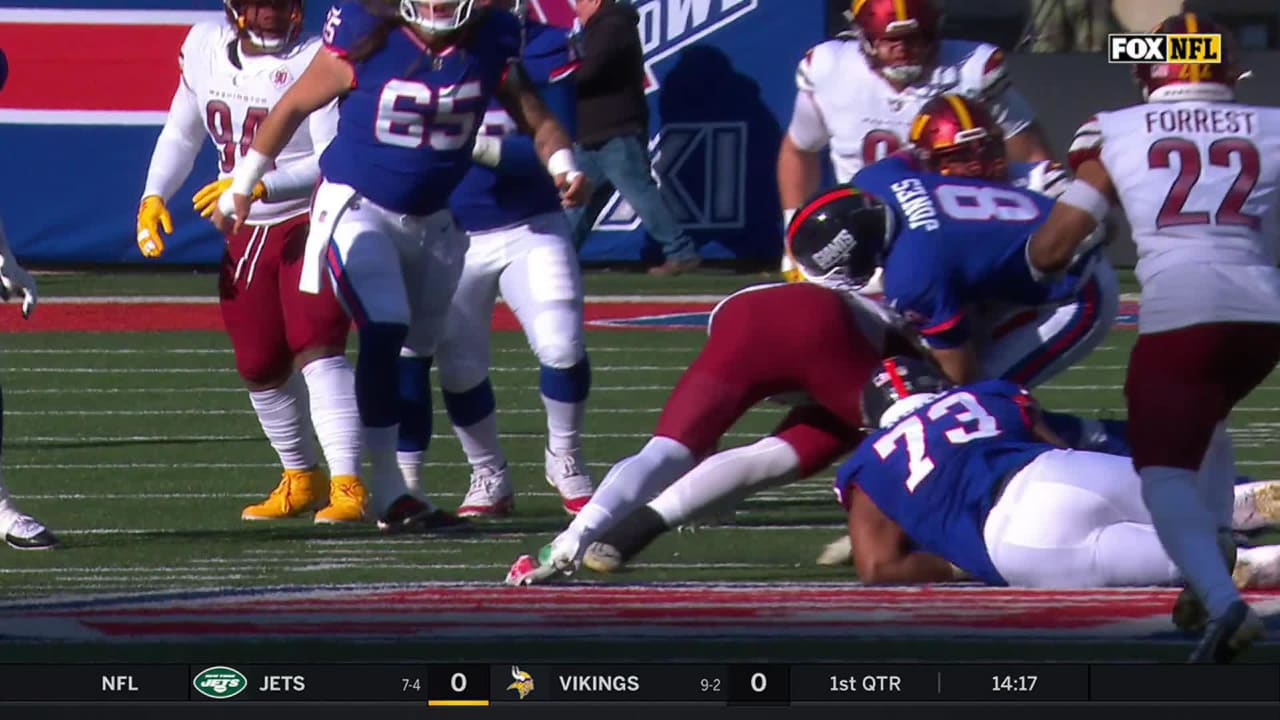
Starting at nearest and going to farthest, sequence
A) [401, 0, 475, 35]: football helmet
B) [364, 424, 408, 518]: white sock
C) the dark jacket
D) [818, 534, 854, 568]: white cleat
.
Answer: [818, 534, 854, 568]: white cleat → [401, 0, 475, 35]: football helmet → [364, 424, 408, 518]: white sock → the dark jacket

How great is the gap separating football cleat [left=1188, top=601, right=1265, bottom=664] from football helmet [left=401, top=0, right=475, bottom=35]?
2607 millimetres

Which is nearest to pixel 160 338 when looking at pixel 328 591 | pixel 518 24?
pixel 518 24

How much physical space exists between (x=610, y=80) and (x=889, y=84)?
573cm

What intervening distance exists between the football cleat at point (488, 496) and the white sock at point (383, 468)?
35 centimetres

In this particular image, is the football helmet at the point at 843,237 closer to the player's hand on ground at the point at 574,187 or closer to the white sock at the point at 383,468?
the player's hand on ground at the point at 574,187

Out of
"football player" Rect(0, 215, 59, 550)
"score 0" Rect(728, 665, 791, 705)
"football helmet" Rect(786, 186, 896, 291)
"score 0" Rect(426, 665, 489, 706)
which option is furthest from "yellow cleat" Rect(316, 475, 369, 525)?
"score 0" Rect(728, 665, 791, 705)

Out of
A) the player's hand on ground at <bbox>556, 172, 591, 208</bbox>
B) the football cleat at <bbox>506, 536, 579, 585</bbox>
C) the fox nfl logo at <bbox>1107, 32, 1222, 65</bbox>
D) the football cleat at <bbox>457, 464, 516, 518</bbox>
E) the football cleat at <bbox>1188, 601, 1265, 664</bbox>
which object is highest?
the fox nfl logo at <bbox>1107, 32, 1222, 65</bbox>

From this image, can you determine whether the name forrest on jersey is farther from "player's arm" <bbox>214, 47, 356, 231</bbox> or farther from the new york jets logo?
the new york jets logo

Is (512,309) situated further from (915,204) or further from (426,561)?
(915,204)

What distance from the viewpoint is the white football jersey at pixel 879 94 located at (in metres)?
6.71

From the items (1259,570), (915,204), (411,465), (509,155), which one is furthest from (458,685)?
(509,155)

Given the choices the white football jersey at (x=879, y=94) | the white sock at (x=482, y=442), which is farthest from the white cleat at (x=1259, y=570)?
the white sock at (x=482, y=442)

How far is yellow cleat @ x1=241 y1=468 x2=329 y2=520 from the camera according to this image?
261 inches

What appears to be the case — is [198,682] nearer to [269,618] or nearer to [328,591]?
[269,618]
